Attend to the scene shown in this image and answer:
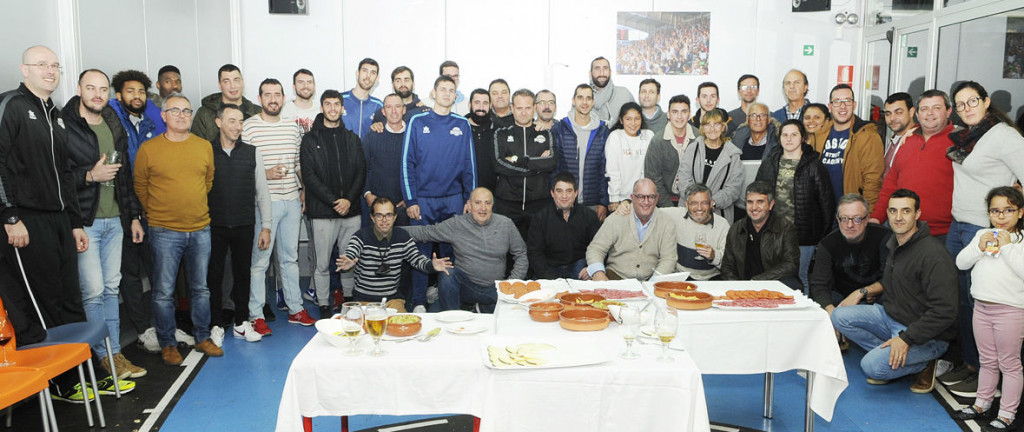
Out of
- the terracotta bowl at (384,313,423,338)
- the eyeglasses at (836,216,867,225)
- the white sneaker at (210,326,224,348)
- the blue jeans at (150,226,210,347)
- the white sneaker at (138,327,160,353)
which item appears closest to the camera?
the terracotta bowl at (384,313,423,338)

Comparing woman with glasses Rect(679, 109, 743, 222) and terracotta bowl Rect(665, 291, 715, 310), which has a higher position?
woman with glasses Rect(679, 109, 743, 222)

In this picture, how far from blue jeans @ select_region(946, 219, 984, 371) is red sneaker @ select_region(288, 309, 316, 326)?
4193 millimetres

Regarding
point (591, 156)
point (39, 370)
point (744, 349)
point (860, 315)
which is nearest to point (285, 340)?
point (39, 370)

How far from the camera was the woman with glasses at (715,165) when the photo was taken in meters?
5.21

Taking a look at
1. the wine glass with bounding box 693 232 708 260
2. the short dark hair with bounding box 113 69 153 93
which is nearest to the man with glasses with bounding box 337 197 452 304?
the wine glass with bounding box 693 232 708 260

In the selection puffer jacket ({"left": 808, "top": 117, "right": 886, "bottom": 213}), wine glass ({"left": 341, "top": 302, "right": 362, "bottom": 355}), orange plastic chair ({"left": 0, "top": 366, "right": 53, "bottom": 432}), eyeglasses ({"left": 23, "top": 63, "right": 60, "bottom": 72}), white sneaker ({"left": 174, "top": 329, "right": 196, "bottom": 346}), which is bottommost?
white sneaker ({"left": 174, "top": 329, "right": 196, "bottom": 346})

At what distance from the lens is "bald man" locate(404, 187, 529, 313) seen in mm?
5059

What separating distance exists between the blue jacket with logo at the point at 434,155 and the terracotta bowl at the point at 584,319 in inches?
111

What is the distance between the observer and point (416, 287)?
552 cm

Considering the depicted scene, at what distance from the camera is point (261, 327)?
205 inches

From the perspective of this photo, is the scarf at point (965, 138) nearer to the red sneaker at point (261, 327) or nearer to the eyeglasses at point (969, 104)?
the eyeglasses at point (969, 104)

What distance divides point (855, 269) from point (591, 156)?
1.99m

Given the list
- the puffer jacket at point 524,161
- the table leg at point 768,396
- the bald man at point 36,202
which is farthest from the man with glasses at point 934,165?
the bald man at point 36,202

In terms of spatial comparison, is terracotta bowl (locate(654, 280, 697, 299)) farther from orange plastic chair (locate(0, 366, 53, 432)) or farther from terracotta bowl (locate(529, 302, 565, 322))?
orange plastic chair (locate(0, 366, 53, 432))
